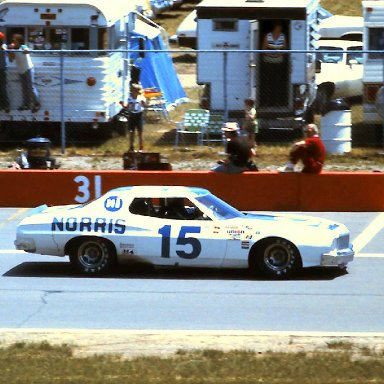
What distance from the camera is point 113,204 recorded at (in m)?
14.6

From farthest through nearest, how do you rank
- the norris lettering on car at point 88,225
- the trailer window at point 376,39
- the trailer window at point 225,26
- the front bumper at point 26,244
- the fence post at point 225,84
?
the trailer window at point 225,26 → the trailer window at point 376,39 → the fence post at point 225,84 → the front bumper at point 26,244 → the norris lettering on car at point 88,225

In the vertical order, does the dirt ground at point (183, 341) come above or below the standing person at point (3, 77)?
below

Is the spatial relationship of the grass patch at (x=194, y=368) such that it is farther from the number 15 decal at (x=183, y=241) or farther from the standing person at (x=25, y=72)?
the standing person at (x=25, y=72)

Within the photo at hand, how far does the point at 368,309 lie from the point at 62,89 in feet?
39.4

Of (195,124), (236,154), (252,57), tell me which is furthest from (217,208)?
(252,57)

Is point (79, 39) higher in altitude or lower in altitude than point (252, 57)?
higher

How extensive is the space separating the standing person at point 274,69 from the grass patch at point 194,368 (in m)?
14.9

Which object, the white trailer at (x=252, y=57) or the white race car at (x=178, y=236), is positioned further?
the white trailer at (x=252, y=57)

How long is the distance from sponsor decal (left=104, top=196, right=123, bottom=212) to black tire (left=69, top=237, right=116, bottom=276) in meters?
0.43

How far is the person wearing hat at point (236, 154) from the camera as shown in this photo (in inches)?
771

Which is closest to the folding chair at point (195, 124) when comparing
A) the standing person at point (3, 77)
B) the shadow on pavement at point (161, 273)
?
the standing person at point (3, 77)

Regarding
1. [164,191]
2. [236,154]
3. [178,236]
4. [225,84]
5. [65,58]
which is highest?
[65,58]

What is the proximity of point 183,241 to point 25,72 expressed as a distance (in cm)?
1021

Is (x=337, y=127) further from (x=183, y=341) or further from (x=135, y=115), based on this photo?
(x=183, y=341)
